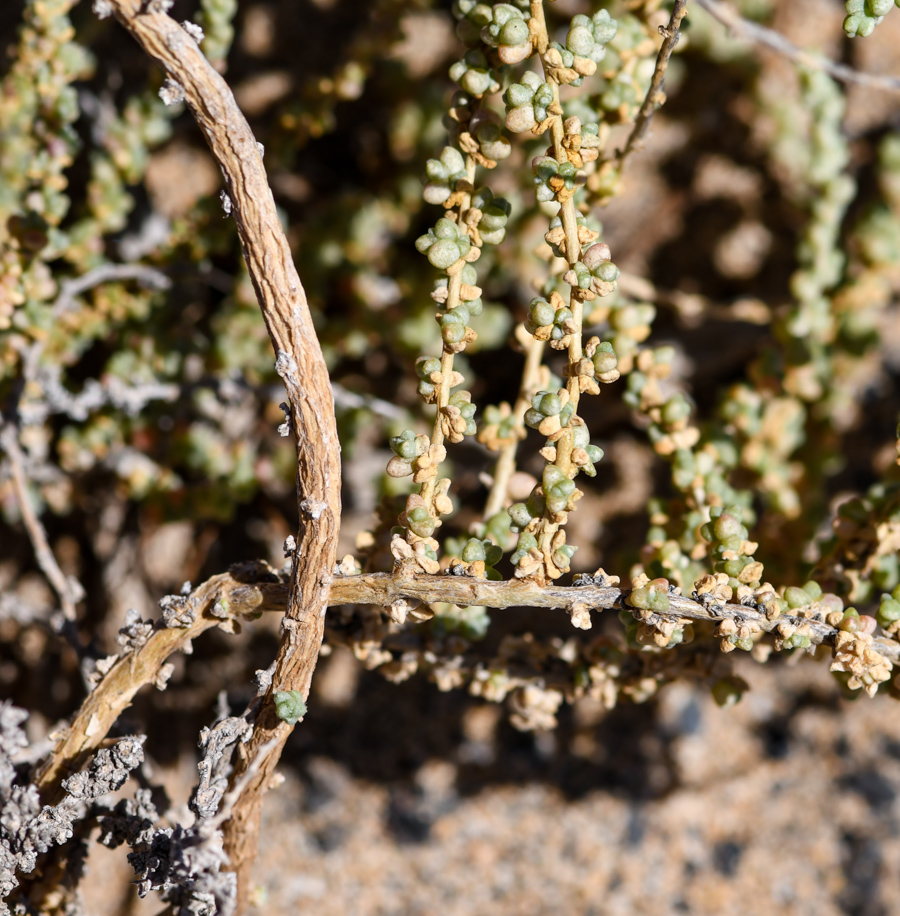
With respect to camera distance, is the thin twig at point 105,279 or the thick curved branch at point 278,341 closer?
the thick curved branch at point 278,341

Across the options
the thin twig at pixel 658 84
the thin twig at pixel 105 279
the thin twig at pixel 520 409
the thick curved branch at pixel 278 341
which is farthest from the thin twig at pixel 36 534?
the thin twig at pixel 658 84

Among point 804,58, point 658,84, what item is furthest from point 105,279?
point 804,58

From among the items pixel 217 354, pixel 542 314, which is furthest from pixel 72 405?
pixel 542 314

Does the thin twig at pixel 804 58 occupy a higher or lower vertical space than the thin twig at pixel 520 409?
higher

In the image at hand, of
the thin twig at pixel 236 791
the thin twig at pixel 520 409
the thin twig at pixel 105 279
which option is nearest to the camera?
the thin twig at pixel 236 791

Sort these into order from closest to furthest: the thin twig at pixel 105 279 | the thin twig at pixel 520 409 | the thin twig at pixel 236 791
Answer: the thin twig at pixel 236 791
the thin twig at pixel 520 409
the thin twig at pixel 105 279

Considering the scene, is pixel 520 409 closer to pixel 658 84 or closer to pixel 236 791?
pixel 658 84

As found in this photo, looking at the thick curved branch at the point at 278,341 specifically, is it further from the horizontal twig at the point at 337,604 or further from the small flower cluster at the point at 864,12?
the small flower cluster at the point at 864,12

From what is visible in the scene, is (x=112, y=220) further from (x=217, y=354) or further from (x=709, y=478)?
(x=709, y=478)
